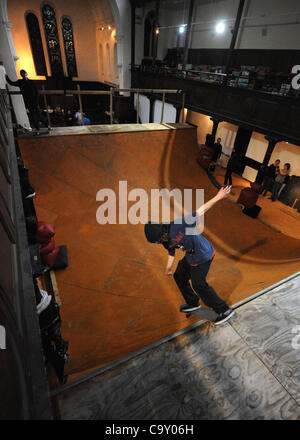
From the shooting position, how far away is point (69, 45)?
1912 cm

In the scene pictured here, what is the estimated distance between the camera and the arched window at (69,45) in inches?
723

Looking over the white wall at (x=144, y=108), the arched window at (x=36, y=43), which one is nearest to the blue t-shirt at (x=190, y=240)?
the white wall at (x=144, y=108)

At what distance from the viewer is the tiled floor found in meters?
1.81

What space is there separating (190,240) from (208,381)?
134cm

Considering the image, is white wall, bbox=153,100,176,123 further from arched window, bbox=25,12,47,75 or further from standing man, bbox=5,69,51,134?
arched window, bbox=25,12,47,75

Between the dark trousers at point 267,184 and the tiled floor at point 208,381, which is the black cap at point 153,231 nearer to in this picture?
the tiled floor at point 208,381

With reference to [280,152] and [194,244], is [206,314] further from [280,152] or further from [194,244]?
[280,152]

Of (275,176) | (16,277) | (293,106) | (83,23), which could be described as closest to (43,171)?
(16,277)

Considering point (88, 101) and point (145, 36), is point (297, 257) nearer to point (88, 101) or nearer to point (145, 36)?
point (145, 36)

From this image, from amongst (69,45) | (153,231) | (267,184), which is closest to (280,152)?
(267,184)

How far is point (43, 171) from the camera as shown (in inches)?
236

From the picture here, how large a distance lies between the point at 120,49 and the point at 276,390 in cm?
1859

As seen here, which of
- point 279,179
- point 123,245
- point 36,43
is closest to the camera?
point 123,245

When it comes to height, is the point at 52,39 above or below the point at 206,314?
above
